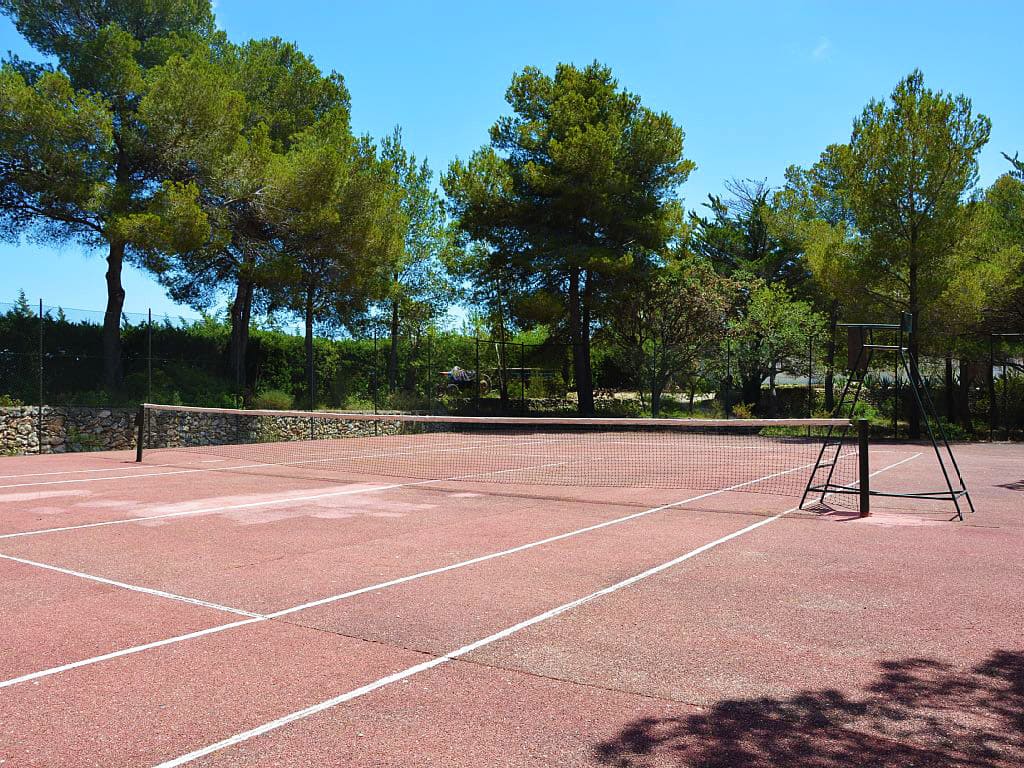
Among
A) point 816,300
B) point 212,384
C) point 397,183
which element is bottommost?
point 212,384

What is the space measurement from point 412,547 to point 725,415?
25.0 metres

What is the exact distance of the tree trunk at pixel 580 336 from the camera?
30.8 metres

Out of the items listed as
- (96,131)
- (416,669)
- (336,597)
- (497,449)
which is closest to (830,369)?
(497,449)

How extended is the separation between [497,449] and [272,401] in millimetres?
8963

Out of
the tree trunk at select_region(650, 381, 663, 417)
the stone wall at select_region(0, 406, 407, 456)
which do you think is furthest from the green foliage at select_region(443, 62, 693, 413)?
the stone wall at select_region(0, 406, 407, 456)

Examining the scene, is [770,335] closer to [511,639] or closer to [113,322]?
[113,322]

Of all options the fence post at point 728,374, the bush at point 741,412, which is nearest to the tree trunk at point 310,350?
the bush at point 741,412

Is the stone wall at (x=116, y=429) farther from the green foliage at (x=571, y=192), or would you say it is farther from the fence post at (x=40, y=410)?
the green foliage at (x=571, y=192)

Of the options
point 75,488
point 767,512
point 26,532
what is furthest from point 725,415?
point 26,532

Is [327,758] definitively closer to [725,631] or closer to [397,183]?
[725,631]

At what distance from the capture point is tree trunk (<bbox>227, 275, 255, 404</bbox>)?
85.0ft

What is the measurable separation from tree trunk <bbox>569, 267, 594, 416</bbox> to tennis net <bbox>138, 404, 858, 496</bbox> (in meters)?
2.49

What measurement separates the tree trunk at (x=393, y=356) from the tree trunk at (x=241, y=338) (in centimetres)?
643

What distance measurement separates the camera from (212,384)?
24.8 meters
